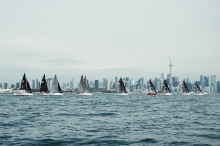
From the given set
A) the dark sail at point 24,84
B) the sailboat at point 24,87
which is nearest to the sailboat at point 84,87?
the sailboat at point 24,87

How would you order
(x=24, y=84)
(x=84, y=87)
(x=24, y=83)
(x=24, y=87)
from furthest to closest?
(x=84, y=87)
(x=24, y=87)
(x=24, y=84)
(x=24, y=83)

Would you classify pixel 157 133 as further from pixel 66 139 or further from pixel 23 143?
pixel 23 143

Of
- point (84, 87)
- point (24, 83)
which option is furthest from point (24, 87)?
point (84, 87)

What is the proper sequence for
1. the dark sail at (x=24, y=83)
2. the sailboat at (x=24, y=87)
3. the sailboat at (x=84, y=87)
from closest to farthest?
the dark sail at (x=24, y=83) < the sailboat at (x=24, y=87) < the sailboat at (x=84, y=87)

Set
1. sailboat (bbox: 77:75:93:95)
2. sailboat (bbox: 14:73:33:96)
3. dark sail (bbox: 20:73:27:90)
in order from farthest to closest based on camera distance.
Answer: sailboat (bbox: 77:75:93:95)
sailboat (bbox: 14:73:33:96)
dark sail (bbox: 20:73:27:90)

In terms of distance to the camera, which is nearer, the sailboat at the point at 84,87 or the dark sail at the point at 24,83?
the dark sail at the point at 24,83

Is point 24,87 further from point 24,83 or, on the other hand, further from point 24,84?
point 24,83

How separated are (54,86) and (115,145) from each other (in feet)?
524

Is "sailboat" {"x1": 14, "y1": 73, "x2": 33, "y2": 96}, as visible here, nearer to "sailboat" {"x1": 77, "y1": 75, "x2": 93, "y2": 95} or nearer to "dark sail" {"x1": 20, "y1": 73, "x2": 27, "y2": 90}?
"dark sail" {"x1": 20, "y1": 73, "x2": 27, "y2": 90}

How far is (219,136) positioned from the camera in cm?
2253

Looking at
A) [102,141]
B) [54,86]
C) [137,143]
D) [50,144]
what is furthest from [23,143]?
[54,86]

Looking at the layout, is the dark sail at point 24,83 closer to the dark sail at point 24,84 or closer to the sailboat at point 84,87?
the dark sail at point 24,84

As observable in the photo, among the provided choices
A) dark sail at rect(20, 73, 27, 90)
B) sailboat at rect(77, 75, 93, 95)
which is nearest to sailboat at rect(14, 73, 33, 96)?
dark sail at rect(20, 73, 27, 90)

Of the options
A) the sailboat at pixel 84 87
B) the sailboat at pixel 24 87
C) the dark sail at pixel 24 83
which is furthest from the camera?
the sailboat at pixel 84 87
